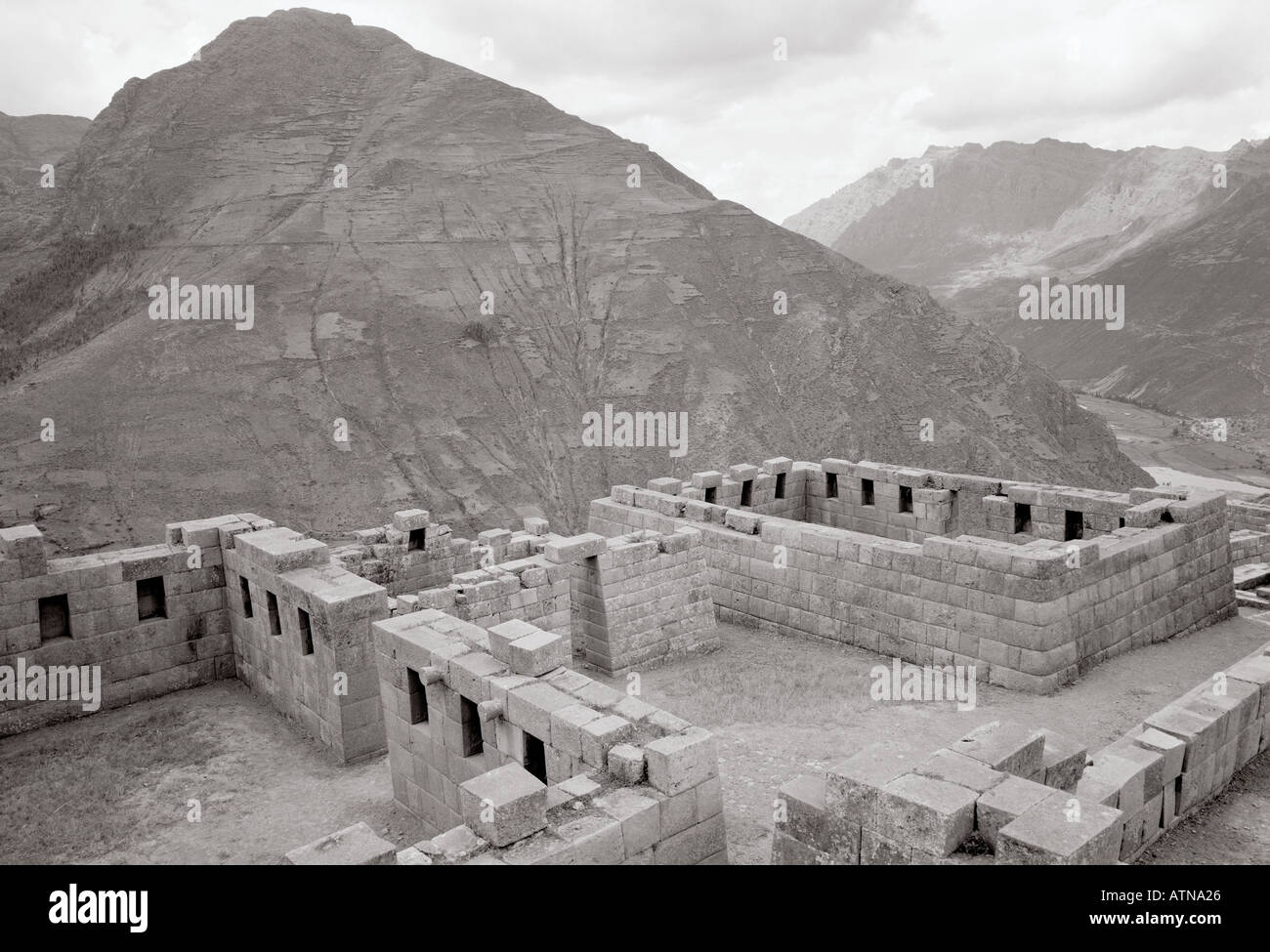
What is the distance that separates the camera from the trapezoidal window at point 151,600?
1510cm

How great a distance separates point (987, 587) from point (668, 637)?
535 cm

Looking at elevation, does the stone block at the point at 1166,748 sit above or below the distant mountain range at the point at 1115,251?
below

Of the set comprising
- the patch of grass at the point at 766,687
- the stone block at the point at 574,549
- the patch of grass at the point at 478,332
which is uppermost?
the patch of grass at the point at 478,332

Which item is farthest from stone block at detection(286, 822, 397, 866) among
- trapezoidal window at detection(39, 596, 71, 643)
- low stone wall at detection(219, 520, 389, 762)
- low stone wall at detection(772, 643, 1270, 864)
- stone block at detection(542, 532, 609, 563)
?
trapezoidal window at detection(39, 596, 71, 643)

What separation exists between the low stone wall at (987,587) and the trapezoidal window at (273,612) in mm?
7876

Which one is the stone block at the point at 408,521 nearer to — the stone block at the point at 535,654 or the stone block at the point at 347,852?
the stone block at the point at 535,654

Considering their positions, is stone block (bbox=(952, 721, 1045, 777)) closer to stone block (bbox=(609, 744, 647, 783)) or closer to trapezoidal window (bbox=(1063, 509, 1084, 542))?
stone block (bbox=(609, 744, 647, 783))

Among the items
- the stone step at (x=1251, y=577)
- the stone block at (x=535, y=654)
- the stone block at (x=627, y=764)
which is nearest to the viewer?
the stone block at (x=627, y=764)

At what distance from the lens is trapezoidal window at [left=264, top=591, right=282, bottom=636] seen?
46.5 feet

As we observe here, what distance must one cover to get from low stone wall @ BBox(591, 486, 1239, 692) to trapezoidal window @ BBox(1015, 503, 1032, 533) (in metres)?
2.22

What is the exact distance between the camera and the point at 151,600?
15.2 metres

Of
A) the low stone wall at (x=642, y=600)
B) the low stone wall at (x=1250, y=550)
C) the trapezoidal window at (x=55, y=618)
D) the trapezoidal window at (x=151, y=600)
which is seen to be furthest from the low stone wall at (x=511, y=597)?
the low stone wall at (x=1250, y=550)

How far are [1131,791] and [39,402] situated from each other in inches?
1569
